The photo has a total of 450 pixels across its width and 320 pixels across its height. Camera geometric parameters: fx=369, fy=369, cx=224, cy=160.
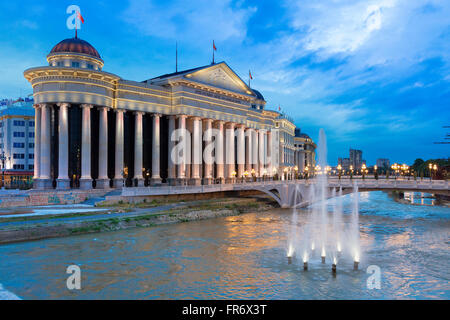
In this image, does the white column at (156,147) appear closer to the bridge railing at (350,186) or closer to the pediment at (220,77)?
the bridge railing at (350,186)

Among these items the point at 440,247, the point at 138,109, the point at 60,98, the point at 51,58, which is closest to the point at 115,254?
the point at 440,247

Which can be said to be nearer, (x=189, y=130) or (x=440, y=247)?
(x=440, y=247)

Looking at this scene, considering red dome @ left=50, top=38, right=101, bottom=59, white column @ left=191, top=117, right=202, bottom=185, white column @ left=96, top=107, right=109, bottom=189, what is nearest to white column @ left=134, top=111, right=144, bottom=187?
white column @ left=96, top=107, right=109, bottom=189

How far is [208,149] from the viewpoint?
72.2 m

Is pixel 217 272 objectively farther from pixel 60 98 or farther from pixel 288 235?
pixel 60 98

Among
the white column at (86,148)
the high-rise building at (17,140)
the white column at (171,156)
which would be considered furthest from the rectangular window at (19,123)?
the white column at (86,148)

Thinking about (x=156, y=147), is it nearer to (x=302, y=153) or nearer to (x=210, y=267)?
(x=210, y=267)

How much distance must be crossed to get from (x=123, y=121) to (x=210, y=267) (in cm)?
4003

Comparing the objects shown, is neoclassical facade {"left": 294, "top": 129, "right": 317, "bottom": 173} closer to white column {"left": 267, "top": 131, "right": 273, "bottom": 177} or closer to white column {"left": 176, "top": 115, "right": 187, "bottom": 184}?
white column {"left": 267, "top": 131, "right": 273, "bottom": 177}

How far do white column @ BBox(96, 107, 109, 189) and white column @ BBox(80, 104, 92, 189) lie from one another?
198 centimetres

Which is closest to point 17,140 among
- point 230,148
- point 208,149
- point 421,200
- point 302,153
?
point 208,149

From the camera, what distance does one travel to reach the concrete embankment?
104 ft
